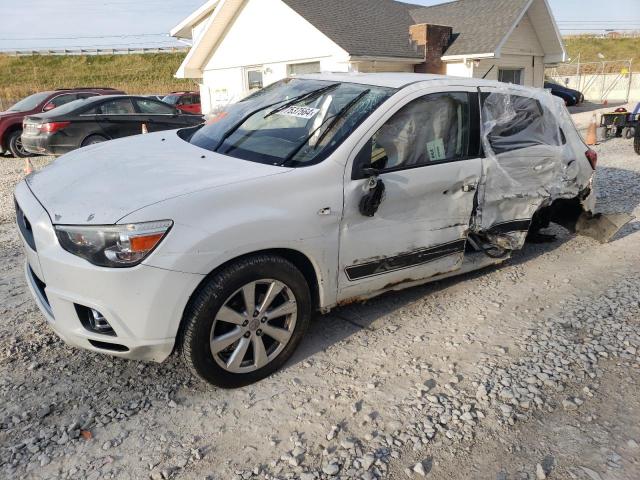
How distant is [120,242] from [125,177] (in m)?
0.57

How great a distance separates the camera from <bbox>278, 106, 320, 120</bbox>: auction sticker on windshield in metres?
3.52

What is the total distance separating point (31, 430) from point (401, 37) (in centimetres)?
1778

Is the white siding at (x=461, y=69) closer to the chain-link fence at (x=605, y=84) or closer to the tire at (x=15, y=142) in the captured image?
the tire at (x=15, y=142)

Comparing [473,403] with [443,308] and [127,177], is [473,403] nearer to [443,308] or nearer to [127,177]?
[443,308]

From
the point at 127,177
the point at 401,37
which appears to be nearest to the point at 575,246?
the point at 127,177

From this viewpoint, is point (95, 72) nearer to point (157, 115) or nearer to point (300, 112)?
point (157, 115)

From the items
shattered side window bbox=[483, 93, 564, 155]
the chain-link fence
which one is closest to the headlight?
shattered side window bbox=[483, 93, 564, 155]

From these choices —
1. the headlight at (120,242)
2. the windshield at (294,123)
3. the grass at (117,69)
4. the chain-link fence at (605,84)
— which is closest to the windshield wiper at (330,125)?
the windshield at (294,123)

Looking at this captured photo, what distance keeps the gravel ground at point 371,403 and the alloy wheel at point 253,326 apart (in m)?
0.19

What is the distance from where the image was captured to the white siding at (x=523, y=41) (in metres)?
18.3

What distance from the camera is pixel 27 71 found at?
52656 millimetres

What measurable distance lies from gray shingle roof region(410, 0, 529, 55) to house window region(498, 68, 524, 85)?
1776 mm

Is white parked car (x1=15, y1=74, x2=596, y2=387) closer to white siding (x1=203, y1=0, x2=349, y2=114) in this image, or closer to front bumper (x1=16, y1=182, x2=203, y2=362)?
front bumper (x1=16, y1=182, x2=203, y2=362)

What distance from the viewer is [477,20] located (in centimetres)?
1856
